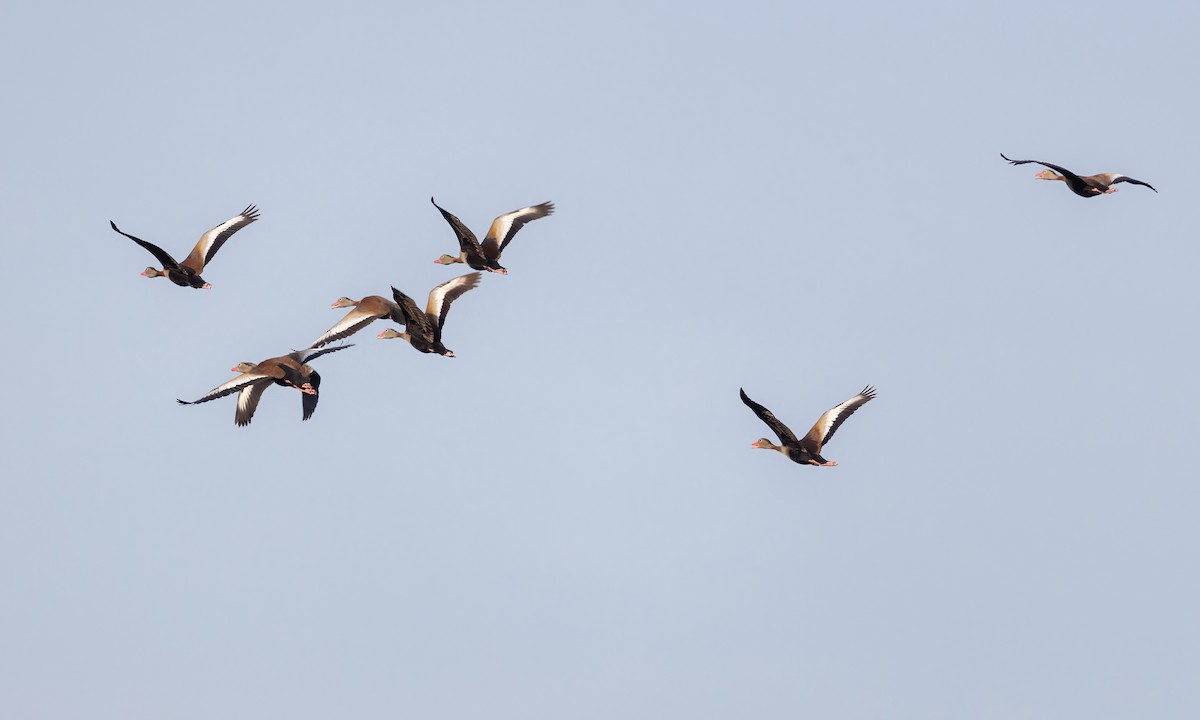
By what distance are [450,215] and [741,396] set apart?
9828mm

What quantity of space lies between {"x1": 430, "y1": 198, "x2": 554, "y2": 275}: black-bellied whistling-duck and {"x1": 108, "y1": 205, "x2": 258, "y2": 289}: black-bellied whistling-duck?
18.5 feet

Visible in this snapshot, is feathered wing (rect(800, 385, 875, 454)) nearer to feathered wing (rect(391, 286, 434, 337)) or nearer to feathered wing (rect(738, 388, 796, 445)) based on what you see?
feathered wing (rect(738, 388, 796, 445))

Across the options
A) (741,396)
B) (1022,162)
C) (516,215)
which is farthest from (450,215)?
(1022,162)

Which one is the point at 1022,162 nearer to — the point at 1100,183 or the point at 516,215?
the point at 1100,183

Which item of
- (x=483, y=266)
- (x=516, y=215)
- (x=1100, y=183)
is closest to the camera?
(x=1100, y=183)

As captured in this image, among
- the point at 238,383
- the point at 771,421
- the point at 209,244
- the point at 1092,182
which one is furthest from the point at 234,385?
the point at 1092,182

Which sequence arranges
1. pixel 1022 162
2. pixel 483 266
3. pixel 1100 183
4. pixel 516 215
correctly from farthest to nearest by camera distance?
pixel 516 215 → pixel 483 266 → pixel 1100 183 → pixel 1022 162

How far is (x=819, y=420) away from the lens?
37344 millimetres

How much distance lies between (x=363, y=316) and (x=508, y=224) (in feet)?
18.7

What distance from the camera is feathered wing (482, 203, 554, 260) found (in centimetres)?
4214

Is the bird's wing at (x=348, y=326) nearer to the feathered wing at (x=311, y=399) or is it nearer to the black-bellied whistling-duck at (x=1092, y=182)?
the feathered wing at (x=311, y=399)

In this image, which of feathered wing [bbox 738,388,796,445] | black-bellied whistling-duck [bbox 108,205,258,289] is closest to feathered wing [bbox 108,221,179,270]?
black-bellied whistling-duck [bbox 108,205,258,289]

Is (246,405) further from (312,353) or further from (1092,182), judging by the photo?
(1092,182)

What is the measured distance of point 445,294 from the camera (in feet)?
126
